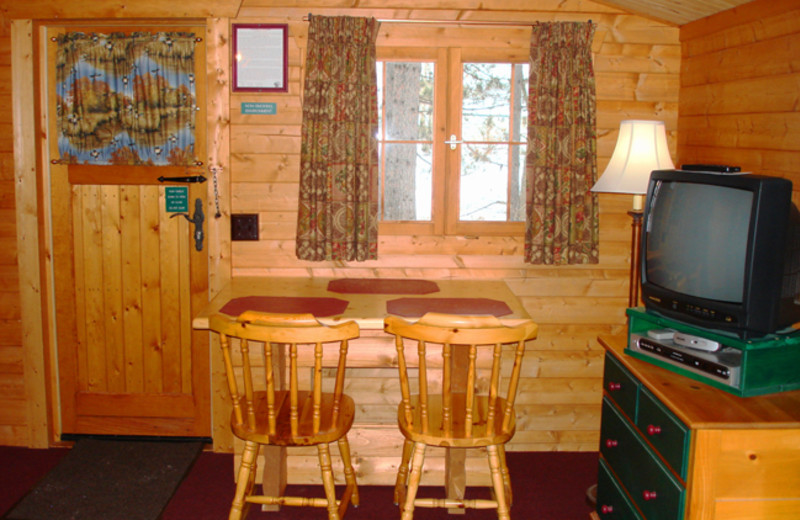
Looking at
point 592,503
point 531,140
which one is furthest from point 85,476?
point 531,140

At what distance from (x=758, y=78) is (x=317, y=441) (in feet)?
6.68

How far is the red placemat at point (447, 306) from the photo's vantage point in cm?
277

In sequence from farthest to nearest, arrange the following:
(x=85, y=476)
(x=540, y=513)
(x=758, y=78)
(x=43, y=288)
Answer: (x=43, y=288) → (x=85, y=476) → (x=540, y=513) → (x=758, y=78)

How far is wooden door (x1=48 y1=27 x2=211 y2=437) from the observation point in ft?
11.4

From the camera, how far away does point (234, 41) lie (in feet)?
10.8

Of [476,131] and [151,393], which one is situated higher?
[476,131]

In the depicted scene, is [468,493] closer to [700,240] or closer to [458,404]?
[458,404]

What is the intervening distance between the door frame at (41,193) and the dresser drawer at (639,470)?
5.89ft

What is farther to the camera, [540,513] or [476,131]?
[476,131]

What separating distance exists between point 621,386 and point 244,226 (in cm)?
177

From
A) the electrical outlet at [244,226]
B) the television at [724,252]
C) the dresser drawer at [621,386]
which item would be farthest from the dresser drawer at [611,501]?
the electrical outlet at [244,226]

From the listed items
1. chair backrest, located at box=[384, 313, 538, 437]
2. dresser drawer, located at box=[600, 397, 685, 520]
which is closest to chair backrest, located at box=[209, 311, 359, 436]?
chair backrest, located at box=[384, 313, 538, 437]

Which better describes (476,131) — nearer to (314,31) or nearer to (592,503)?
(314,31)

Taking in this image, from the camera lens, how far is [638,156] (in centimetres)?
294
